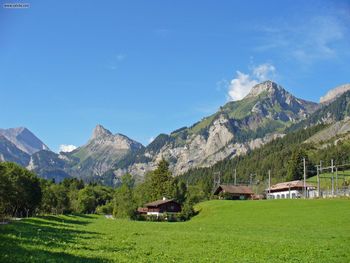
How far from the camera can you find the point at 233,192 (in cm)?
16150

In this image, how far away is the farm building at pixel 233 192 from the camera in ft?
513

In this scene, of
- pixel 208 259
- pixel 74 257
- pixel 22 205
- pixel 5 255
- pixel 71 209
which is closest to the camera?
pixel 5 255

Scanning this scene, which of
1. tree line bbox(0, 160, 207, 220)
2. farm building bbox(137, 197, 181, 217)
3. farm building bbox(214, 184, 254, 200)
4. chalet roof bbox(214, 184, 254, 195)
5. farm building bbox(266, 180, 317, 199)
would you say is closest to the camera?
tree line bbox(0, 160, 207, 220)

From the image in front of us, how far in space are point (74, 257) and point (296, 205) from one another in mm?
75063

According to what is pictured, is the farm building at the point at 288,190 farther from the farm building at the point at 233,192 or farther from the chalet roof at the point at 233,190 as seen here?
the chalet roof at the point at 233,190

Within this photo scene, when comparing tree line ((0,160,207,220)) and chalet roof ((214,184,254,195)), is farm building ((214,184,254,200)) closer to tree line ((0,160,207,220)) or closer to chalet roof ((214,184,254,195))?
chalet roof ((214,184,254,195))

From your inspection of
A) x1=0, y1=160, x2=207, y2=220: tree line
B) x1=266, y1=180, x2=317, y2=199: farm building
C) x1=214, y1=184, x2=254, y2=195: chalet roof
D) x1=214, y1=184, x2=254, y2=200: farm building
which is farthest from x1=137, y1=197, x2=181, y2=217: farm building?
x1=266, y1=180, x2=317, y2=199: farm building

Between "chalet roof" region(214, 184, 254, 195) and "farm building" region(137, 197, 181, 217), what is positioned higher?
"chalet roof" region(214, 184, 254, 195)

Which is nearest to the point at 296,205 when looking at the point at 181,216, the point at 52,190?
the point at 181,216

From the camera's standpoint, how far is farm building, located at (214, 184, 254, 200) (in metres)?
156

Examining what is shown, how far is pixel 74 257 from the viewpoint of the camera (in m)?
22.5

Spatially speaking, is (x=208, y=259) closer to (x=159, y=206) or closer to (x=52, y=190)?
(x=159, y=206)

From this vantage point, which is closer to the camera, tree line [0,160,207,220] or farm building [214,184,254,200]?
tree line [0,160,207,220]

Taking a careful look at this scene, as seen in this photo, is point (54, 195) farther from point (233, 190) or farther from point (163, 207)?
point (233, 190)
